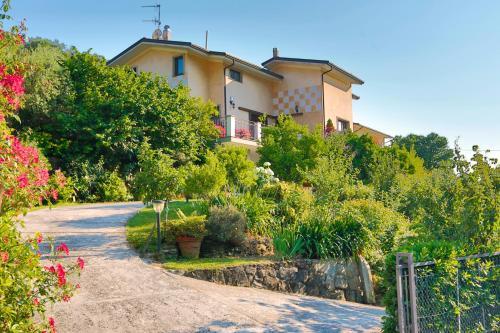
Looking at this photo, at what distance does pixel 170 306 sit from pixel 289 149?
15674 mm

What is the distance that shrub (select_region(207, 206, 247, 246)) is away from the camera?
1058 centimetres

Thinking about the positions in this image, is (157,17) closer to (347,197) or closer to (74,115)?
(74,115)

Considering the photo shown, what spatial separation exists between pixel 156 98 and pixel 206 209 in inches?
470

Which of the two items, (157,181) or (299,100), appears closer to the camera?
(157,181)

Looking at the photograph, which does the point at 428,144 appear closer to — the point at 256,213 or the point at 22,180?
the point at 256,213

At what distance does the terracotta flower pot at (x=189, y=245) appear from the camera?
10.3 meters

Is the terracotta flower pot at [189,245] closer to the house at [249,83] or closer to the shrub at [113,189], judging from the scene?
the shrub at [113,189]

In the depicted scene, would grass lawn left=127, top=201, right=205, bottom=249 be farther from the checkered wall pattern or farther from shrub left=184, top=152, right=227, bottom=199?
the checkered wall pattern

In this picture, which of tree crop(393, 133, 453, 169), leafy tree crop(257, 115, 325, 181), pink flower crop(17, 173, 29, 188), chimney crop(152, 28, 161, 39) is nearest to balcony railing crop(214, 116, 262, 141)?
leafy tree crop(257, 115, 325, 181)

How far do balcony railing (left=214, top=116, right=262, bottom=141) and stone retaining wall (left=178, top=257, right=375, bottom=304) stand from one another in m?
14.3

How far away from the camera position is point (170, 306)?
7.11 m

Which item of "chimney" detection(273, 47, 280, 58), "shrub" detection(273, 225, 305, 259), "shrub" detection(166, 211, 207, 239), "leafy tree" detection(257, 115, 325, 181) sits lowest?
"shrub" detection(273, 225, 305, 259)

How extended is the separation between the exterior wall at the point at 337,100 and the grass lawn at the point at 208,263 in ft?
70.1

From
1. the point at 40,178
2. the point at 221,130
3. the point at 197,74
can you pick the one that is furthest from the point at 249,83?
the point at 40,178
